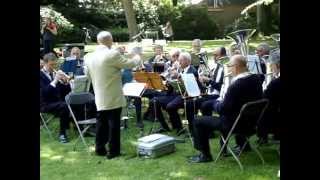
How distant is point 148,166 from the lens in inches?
263

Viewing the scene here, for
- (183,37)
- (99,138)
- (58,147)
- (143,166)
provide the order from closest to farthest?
(143,166), (99,138), (58,147), (183,37)

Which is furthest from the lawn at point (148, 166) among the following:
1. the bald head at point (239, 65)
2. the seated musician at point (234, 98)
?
the bald head at point (239, 65)

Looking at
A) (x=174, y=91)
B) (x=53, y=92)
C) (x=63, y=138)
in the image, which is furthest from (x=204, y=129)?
(x=53, y=92)

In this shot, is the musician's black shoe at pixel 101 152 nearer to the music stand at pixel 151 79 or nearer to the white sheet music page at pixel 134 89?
the white sheet music page at pixel 134 89

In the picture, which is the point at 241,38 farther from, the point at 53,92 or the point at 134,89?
the point at 53,92

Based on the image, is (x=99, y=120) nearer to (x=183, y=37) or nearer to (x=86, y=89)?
(x=86, y=89)

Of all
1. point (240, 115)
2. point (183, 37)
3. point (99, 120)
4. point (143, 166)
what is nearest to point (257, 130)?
point (240, 115)

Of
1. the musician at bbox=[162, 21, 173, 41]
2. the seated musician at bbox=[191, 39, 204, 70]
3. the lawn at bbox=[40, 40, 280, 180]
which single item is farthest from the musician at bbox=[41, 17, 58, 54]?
the musician at bbox=[162, 21, 173, 41]

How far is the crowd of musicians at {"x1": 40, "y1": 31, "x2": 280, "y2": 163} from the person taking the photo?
20.5 ft

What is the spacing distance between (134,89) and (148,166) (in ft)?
6.36

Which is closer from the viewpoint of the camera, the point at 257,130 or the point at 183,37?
the point at 257,130

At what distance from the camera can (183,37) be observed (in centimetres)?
3109

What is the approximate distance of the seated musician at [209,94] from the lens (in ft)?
26.6
